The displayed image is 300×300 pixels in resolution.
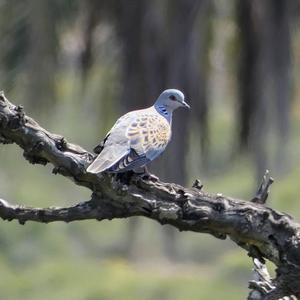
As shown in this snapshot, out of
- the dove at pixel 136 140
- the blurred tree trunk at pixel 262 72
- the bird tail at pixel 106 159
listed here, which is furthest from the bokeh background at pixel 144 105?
the bird tail at pixel 106 159

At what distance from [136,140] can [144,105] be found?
4.74m

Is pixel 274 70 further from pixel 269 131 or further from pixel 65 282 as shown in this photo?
pixel 65 282

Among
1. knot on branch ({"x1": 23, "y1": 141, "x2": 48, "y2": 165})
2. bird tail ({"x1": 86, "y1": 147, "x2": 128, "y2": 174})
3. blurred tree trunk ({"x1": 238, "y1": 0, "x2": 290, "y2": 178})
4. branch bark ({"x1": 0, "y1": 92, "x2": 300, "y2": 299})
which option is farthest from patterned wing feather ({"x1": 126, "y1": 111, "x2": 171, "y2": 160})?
blurred tree trunk ({"x1": 238, "y1": 0, "x2": 290, "y2": 178})

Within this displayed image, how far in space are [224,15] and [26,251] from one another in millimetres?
2289

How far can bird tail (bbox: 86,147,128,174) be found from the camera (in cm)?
454

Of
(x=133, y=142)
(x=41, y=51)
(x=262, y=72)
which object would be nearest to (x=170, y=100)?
(x=133, y=142)

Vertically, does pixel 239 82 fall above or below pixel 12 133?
above

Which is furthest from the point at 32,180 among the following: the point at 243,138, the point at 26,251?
the point at 243,138

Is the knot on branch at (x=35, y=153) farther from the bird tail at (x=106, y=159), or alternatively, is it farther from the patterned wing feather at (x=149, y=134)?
the patterned wing feather at (x=149, y=134)

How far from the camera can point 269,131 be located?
10.4 meters

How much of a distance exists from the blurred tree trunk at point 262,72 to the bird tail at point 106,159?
16.7 ft

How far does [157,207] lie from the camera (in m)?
4.66

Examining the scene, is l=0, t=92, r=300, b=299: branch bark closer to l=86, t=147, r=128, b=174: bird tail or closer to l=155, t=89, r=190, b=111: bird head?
l=86, t=147, r=128, b=174: bird tail

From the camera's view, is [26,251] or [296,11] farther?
[26,251]
